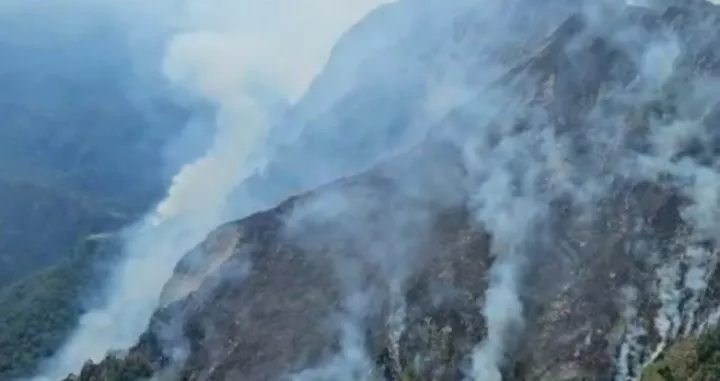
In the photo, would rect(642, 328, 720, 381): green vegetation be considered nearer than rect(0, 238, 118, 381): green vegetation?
Yes

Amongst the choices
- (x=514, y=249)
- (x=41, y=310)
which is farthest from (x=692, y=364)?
(x=41, y=310)

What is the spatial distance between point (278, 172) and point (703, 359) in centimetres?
7498

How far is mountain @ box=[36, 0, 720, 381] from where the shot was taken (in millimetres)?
66688

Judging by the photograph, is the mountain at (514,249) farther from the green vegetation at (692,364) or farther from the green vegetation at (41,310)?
the green vegetation at (41,310)

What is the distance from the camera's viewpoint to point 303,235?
8369cm

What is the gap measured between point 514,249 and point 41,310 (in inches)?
2330

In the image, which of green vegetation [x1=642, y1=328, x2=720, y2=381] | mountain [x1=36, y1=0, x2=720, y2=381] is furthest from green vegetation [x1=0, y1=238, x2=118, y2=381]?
green vegetation [x1=642, y1=328, x2=720, y2=381]

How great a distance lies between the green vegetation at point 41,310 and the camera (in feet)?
351

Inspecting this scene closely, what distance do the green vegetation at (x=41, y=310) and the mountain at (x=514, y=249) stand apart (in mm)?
24601

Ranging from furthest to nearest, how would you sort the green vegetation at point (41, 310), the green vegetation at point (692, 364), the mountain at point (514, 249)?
1. the green vegetation at point (41, 310)
2. the mountain at point (514, 249)
3. the green vegetation at point (692, 364)

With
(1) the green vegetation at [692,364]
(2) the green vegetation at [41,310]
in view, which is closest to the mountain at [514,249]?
(1) the green vegetation at [692,364]

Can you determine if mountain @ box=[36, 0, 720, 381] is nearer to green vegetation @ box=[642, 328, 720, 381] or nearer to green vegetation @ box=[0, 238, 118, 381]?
green vegetation @ box=[642, 328, 720, 381]

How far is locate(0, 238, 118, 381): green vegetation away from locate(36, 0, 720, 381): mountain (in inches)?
969

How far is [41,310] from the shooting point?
11719 cm
